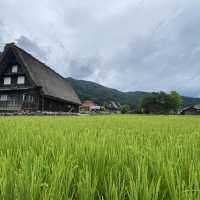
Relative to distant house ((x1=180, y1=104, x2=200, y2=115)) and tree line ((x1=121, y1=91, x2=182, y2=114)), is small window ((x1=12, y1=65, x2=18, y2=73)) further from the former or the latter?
distant house ((x1=180, y1=104, x2=200, y2=115))

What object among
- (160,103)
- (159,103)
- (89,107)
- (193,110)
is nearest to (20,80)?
(159,103)

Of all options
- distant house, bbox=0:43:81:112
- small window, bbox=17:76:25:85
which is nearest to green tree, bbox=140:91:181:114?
distant house, bbox=0:43:81:112

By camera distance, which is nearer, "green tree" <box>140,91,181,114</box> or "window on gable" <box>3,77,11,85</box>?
"window on gable" <box>3,77,11,85</box>

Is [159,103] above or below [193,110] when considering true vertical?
above

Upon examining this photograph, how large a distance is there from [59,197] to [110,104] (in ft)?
276

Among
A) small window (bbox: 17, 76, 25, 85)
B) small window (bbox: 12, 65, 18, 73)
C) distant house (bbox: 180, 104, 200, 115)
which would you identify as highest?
small window (bbox: 12, 65, 18, 73)

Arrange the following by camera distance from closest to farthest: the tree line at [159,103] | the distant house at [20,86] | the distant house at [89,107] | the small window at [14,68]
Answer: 1. the distant house at [20,86]
2. the small window at [14,68]
3. the tree line at [159,103]
4. the distant house at [89,107]

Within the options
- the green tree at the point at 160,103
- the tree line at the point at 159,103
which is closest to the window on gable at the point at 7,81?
the tree line at the point at 159,103

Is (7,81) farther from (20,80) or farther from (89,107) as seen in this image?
(89,107)

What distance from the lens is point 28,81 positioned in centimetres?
2189

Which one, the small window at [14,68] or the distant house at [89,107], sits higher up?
the small window at [14,68]

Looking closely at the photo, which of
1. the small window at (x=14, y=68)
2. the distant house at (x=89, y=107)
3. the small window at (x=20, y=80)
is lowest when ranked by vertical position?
the distant house at (x=89, y=107)

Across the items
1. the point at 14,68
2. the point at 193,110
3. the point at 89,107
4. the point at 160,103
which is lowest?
the point at 193,110

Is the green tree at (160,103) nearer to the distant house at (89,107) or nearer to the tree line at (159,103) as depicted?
the tree line at (159,103)
